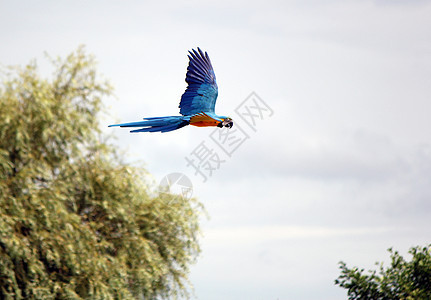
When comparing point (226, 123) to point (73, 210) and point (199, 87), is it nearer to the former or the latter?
point (199, 87)

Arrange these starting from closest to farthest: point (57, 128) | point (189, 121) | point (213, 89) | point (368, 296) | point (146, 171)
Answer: point (189, 121) < point (213, 89) < point (368, 296) < point (57, 128) < point (146, 171)

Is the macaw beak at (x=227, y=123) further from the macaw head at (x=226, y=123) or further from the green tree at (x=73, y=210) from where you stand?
the green tree at (x=73, y=210)

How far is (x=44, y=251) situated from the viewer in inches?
615

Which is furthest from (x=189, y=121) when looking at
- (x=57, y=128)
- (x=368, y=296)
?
(x=368, y=296)

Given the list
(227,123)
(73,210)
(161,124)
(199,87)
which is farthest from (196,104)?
(73,210)

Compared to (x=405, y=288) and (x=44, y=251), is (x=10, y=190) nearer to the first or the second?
(x=44, y=251)

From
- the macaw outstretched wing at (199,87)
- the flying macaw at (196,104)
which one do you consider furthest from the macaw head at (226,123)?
the macaw outstretched wing at (199,87)

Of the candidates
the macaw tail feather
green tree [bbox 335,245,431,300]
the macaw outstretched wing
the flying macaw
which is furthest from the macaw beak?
green tree [bbox 335,245,431,300]

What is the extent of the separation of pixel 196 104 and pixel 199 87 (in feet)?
1.79

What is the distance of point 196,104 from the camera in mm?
13648

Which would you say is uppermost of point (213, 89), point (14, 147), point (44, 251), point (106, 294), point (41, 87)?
point (41, 87)

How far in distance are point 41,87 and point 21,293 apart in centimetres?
534

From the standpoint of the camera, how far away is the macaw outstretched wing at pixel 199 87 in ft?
44.8

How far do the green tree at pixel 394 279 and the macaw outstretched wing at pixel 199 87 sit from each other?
529cm
